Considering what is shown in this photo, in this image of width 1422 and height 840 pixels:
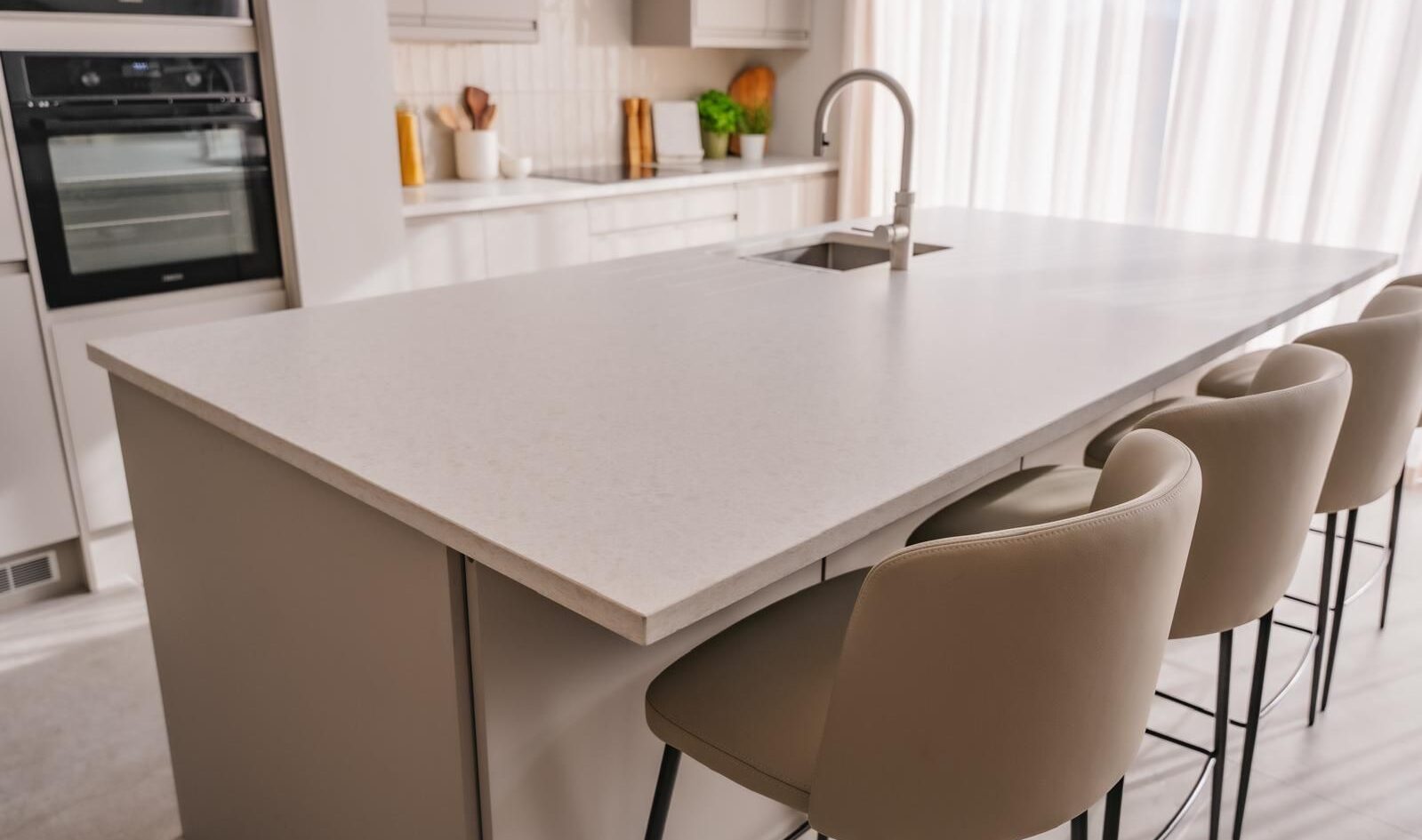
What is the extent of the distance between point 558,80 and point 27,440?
263 centimetres

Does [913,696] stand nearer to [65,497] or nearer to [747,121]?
[65,497]

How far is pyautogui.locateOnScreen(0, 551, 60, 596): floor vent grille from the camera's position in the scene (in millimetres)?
2904

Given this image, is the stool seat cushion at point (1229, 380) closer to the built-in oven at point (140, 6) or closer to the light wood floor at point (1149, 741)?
the light wood floor at point (1149, 741)

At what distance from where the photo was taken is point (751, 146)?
5039 mm

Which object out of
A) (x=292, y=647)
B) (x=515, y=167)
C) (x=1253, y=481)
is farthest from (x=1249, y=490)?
(x=515, y=167)

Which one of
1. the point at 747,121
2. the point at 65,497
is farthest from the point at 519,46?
the point at 65,497

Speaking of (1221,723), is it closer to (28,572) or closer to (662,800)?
(662,800)

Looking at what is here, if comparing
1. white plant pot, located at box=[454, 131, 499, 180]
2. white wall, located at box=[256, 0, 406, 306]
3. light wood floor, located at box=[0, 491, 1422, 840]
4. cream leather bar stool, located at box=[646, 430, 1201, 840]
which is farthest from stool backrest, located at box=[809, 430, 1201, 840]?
white plant pot, located at box=[454, 131, 499, 180]

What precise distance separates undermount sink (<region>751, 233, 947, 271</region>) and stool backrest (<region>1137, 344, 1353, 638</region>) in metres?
1.30

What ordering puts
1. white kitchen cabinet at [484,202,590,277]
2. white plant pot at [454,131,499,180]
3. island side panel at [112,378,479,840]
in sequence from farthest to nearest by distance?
white plant pot at [454,131,499,180], white kitchen cabinet at [484,202,590,277], island side panel at [112,378,479,840]

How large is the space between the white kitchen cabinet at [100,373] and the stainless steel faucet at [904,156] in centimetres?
182

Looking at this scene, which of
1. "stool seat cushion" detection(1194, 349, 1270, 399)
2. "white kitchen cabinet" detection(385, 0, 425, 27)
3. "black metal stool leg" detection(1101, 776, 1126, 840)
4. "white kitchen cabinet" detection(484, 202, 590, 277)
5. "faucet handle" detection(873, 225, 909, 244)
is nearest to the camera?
"black metal stool leg" detection(1101, 776, 1126, 840)

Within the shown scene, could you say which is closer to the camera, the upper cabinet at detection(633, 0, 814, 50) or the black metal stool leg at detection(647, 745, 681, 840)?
the black metal stool leg at detection(647, 745, 681, 840)

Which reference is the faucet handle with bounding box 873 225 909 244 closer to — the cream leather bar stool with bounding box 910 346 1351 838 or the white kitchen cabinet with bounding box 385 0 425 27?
the cream leather bar stool with bounding box 910 346 1351 838
